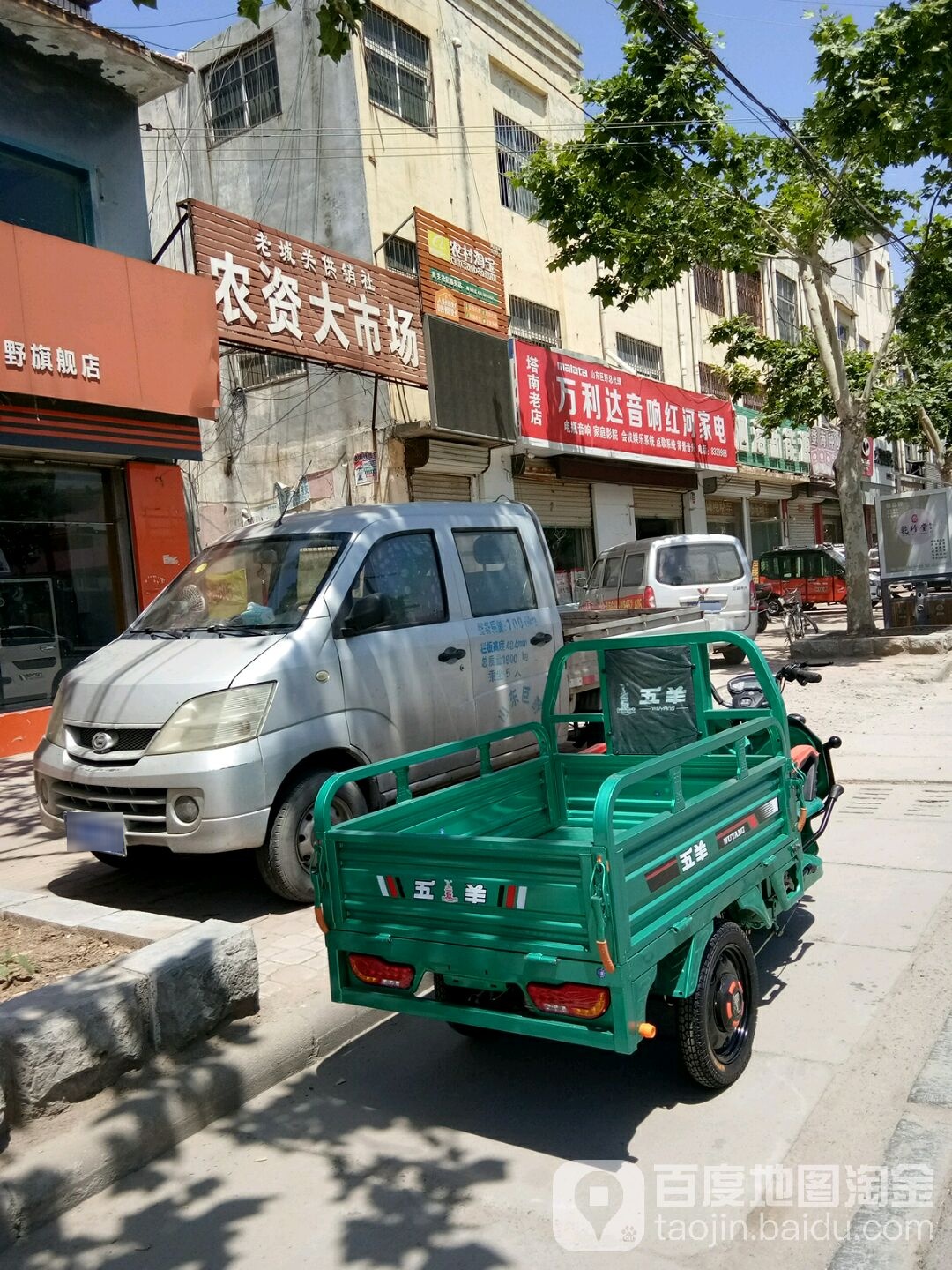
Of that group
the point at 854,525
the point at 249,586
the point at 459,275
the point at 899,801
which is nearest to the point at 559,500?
the point at 459,275

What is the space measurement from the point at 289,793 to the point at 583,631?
2.82 meters

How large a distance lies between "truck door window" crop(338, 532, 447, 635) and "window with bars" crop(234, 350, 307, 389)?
30.6 feet

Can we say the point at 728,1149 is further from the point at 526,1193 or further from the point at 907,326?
the point at 907,326

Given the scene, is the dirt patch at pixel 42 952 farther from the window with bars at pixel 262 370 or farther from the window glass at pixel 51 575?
the window with bars at pixel 262 370

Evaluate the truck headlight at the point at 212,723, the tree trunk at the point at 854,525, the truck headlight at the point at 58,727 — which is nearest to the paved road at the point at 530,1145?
the truck headlight at the point at 212,723

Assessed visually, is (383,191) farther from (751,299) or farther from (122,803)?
(751,299)

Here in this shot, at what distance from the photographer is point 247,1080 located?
3.65 meters

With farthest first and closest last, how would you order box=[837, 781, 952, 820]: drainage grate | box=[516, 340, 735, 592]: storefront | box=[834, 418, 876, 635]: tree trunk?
box=[516, 340, 735, 592]: storefront, box=[834, 418, 876, 635]: tree trunk, box=[837, 781, 952, 820]: drainage grate

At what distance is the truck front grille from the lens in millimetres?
5000

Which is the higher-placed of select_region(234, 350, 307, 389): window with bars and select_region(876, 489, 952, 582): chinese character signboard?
select_region(234, 350, 307, 389): window with bars

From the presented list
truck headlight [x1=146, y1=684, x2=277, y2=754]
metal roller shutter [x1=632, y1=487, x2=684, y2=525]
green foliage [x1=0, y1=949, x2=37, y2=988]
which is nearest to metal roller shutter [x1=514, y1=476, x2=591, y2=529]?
metal roller shutter [x1=632, y1=487, x2=684, y2=525]

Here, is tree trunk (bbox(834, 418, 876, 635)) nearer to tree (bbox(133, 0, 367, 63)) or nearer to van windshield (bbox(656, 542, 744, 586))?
van windshield (bbox(656, 542, 744, 586))

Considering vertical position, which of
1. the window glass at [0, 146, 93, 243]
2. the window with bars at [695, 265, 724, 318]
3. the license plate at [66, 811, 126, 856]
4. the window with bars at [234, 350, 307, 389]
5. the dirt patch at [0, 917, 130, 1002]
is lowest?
the dirt patch at [0, 917, 130, 1002]

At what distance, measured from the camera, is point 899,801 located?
7.06 m
